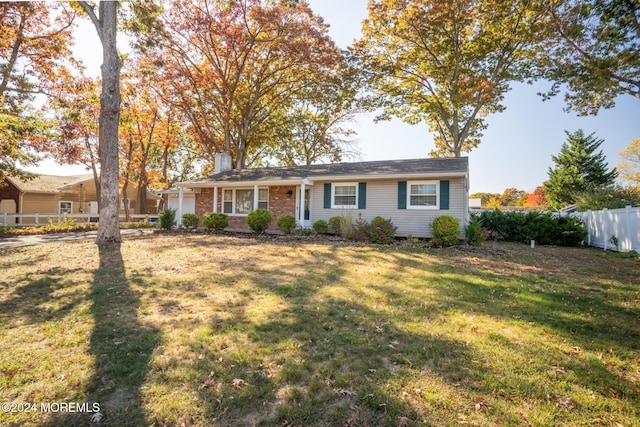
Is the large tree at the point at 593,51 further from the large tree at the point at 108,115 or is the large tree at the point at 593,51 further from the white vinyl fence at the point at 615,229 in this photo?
the large tree at the point at 108,115

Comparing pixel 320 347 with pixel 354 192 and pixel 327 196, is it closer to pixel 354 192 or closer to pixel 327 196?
pixel 354 192

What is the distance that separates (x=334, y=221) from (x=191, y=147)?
2432cm

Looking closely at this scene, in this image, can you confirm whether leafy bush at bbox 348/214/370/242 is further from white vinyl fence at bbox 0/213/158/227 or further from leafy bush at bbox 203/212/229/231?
white vinyl fence at bbox 0/213/158/227

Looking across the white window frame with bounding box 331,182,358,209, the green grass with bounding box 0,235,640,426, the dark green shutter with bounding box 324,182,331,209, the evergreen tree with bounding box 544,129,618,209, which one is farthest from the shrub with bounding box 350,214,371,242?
the evergreen tree with bounding box 544,129,618,209

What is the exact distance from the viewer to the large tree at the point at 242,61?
17.8m

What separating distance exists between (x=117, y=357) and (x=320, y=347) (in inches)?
84.6

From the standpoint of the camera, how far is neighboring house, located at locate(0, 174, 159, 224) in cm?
2331

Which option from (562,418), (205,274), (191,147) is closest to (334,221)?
(205,274)

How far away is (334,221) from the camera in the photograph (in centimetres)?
1340

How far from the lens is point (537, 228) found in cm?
1391

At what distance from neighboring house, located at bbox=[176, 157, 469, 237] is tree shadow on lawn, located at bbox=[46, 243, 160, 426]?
995cm

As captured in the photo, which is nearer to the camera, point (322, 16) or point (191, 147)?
point (322, 16)

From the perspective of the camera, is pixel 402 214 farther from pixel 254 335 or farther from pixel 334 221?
pixel 254 335

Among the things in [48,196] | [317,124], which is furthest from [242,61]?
[48,196]
